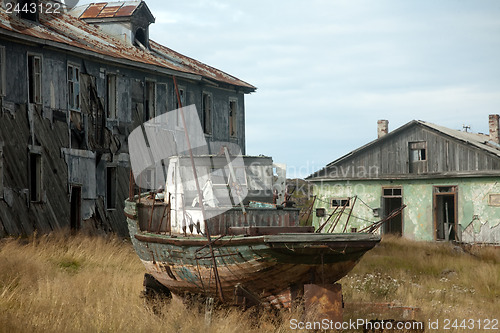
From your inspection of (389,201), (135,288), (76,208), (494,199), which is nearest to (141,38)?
(76,208)

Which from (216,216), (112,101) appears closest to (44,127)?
(112,101)

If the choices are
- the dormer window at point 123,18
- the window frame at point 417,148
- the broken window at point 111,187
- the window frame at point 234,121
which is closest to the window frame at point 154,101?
the dormer window at point 123,18

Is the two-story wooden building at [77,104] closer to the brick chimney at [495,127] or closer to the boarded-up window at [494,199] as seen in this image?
the boarded-up window at [494,199]

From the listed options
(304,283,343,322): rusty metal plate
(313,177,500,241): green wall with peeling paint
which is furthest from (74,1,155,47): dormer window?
(304,283,343,322): rusty metal plate

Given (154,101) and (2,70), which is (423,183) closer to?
(154,101)

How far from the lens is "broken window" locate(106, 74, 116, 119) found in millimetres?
27311

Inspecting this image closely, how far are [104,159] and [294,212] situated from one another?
1310 cm

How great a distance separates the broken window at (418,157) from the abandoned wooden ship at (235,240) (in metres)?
17.3

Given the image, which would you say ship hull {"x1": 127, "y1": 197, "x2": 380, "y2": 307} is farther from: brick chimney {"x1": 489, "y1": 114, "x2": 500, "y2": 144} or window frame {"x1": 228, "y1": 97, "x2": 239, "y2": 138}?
brick chimney {"x1": 489, "y1": 114, "x2": 500, "y2": 144}

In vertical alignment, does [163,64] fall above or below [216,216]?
above

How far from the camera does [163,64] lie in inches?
1167

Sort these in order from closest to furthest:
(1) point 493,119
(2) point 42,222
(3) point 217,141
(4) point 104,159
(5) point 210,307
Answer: (5) point 210,307, (2) point 42,222, (4) point 104,159, (3) point 217,141, (1) point 493,119

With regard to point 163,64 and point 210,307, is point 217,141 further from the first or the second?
point 210,307

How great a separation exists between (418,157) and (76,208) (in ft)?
50.5
